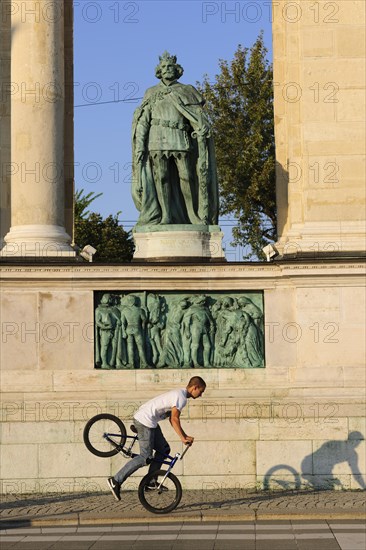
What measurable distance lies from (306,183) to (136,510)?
6340mm

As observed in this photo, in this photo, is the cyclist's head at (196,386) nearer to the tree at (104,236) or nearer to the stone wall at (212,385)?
the stone wall at (212,385)

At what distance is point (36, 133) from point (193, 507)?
7.03 meters

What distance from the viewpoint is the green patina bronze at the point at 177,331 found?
77.6ft

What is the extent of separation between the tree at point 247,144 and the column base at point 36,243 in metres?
30.7

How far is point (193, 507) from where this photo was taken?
815 inches

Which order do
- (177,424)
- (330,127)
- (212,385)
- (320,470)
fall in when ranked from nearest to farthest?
1. (177,424)
2. (320,470)
3. (212,385)
4. (330,127)

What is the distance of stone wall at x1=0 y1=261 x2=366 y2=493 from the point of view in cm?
2277

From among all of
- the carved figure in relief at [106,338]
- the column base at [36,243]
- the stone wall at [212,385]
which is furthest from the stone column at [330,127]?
the column base at [36,243]

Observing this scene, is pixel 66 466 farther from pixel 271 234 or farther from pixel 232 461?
pixel 271 234

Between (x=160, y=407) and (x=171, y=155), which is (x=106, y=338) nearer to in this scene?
(x=171, y=155)

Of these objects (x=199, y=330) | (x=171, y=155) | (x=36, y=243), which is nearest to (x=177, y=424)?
(x=199, y=330)

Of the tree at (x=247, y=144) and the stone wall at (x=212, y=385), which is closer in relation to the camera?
the stone wall at (x=212, y=385)

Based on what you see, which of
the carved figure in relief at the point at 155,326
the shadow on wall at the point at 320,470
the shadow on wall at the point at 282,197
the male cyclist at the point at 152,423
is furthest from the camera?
the shadow on wall at the point at 282,197

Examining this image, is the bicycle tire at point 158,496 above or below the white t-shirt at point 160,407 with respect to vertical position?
below
